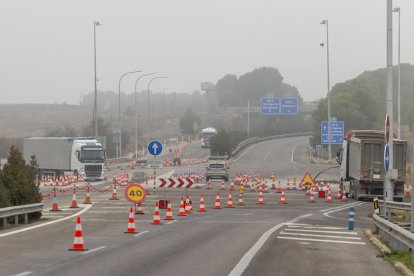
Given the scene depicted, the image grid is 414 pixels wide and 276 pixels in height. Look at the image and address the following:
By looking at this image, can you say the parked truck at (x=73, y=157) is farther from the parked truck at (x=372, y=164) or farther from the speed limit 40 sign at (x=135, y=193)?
the speed limit 40 sign at (x=135, y=193)

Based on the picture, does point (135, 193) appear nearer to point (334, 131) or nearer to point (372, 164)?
point (372, 164)

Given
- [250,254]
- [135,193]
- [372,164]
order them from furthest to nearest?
[372,164] < [135,193] < [250,254]

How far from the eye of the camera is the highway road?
1436 cm

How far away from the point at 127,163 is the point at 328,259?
81680mm

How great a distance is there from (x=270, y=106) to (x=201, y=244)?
98.3m

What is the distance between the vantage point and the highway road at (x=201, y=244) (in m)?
14.4

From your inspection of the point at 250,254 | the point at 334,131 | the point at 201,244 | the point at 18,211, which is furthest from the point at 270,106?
the point at 250,254

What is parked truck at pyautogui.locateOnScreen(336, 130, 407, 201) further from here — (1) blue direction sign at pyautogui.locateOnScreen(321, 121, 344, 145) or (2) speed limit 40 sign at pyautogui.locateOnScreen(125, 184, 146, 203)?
(1) blue direction sign at pyautogui.locateOnScreen(321, 121, 344, 145)

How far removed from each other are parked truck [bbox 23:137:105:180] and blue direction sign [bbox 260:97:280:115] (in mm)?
48534

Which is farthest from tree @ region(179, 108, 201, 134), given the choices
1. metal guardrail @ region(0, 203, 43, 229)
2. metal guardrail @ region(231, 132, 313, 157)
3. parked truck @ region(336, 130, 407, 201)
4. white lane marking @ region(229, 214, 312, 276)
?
white lane marking @ region(229, 214, 312, 276)

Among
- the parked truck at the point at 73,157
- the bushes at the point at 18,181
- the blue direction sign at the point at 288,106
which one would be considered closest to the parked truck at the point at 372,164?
the bushes at the point at 18,181

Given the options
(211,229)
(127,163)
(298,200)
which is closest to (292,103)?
(127,163)

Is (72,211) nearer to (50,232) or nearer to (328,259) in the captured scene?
(50,232)

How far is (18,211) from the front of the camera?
24.5 m
